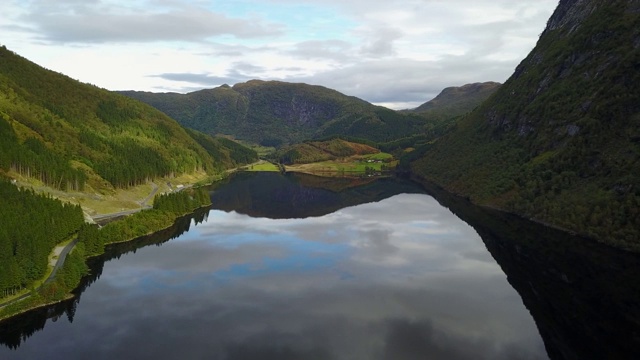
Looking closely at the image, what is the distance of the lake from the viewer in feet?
213

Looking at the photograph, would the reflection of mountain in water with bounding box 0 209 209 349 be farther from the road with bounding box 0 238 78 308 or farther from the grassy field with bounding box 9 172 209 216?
the grassy field with bounding box 9 172 209 216

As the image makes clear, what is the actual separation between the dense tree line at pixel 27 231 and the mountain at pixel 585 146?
122m

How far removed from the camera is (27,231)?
90312 mm

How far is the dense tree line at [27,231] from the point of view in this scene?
78250 millimetres

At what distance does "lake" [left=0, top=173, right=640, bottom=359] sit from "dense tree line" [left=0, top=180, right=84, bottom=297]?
8333 millimetres

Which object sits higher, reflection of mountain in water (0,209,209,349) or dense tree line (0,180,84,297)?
dense tree line (0,180,84,297)

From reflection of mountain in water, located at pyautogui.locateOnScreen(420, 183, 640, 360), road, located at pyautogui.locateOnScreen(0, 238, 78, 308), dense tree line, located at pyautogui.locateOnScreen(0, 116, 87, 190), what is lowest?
reflection of mountain in water, located at pyautogui.locateOnScreen(420, 183, 640, 360)

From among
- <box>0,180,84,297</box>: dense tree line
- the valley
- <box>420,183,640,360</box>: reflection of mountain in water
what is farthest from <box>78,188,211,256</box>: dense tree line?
<box>420,183,640,360</box>: reflection of mountain in water

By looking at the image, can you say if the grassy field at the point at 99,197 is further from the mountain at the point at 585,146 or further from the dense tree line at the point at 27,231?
the mountain at the point at 585,146

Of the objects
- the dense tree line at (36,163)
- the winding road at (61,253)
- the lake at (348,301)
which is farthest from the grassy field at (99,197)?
the lake at (348,301)

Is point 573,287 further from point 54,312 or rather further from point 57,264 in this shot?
point 57,264

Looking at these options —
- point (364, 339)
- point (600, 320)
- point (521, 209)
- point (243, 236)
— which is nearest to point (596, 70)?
point (521, 209)

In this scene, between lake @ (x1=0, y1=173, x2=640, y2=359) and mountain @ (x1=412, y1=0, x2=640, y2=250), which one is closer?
lake @ (x1=0, y1=173, x2=640, y2=359)

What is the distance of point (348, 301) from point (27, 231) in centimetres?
6313
